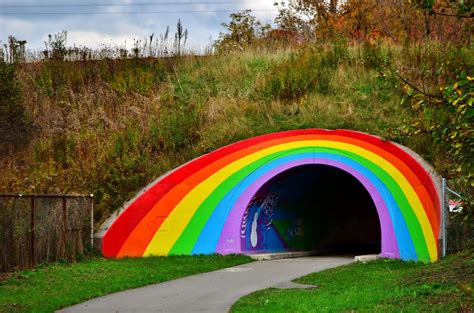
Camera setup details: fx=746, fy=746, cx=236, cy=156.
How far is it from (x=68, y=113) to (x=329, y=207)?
9.49 m

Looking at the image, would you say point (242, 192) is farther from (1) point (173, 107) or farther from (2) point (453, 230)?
(1) point (173, 107)

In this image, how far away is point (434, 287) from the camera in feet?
37.1

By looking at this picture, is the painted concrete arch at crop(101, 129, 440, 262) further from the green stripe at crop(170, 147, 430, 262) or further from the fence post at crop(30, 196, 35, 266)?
the fence post at crop(30, 196, 35, 266)

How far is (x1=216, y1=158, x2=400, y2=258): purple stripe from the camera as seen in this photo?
706 inches

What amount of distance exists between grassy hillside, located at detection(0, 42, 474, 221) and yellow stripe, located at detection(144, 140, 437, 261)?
0.88 meters

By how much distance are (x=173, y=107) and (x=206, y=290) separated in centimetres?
1188

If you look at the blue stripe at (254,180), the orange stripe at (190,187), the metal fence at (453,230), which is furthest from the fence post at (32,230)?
the metal fence at (453,230)

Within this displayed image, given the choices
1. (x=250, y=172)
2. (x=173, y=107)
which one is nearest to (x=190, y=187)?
(x=250, y=172)

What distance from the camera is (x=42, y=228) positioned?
53.3 feet

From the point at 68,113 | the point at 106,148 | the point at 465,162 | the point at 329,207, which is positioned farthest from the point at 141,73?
the point at 465,162

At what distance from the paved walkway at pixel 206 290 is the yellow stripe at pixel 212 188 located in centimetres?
235

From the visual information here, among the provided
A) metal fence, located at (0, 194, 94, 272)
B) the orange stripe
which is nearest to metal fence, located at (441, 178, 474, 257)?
the orange stripe

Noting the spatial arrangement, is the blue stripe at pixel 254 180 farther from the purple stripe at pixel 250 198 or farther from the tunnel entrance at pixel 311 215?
the tunnel entrance at pixel 311 215

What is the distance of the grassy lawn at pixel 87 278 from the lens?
12047mm
